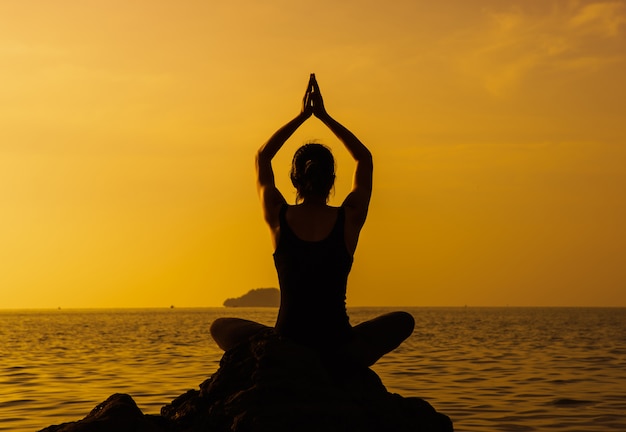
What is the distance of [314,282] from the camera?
270 inches

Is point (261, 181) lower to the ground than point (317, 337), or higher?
higher

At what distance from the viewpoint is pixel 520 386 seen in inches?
740

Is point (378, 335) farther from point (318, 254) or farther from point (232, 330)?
point (232, 330)

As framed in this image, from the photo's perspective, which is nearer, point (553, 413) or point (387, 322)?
point (387, 322)

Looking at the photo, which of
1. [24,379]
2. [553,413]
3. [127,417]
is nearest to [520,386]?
[553,413]

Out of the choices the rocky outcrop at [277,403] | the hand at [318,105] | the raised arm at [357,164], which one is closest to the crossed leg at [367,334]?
the rocky outcrop at [277,403]

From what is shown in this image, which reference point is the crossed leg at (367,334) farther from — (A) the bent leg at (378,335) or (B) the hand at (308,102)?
(B) the hand at (308,102)

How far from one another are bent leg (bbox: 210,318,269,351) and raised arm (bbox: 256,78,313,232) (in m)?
0.98

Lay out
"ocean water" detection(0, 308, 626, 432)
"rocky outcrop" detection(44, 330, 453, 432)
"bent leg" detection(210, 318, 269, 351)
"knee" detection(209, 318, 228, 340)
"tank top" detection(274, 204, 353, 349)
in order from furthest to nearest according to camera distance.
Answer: "ocean water" detection(0, 308, 626, 432) → "knee" detection(209, 318, 228, 340) → "bent leg" detection(210, 318, 269, 351) → "tank top" detection(274, 204, 353, 349) → "rocky outcrop" detection(44, 330, 453, 432)

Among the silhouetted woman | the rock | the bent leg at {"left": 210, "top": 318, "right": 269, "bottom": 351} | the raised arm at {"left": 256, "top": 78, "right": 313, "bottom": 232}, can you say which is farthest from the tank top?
the rock

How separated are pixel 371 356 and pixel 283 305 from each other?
2.83 ft

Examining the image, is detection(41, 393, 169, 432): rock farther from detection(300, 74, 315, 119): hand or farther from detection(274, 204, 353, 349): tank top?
detection(300, 74, 315, 119): hand

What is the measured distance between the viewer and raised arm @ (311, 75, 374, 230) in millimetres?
7121

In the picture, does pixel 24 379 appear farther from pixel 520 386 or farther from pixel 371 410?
pixel 371 410
